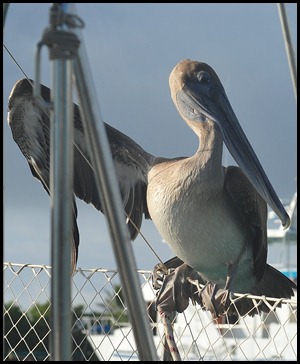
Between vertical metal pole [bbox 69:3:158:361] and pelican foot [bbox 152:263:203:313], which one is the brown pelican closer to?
pelican foot [bbox 152:263:203:313]

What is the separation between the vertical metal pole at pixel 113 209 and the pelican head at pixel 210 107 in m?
1.66

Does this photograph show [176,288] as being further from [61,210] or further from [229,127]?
[61,210]

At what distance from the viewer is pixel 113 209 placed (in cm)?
168

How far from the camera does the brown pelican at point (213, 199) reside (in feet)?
10.5

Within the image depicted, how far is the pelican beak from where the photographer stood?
326 cm

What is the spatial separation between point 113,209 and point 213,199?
1566 mm

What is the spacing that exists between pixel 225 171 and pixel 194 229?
0.92ft

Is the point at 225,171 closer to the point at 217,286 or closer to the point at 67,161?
the point at 217,286

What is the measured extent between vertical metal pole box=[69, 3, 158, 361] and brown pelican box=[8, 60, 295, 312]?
1505mm

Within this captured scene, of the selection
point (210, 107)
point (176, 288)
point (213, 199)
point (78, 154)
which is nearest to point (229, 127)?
point (210, 107)

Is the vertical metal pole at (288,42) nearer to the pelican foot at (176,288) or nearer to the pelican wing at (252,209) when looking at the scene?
the pelican wing at (252,209)

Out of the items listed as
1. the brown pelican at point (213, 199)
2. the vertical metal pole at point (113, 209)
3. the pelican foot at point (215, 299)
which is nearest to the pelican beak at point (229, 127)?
the brown pelican at point (213, 199)

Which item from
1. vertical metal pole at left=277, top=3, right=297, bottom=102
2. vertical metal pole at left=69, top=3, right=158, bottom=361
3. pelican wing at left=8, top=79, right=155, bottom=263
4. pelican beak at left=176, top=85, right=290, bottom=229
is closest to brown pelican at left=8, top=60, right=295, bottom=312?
pelican beak at left=176, top=85, right=290, bottom=229

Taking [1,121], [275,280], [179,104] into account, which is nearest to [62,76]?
[1,121]
